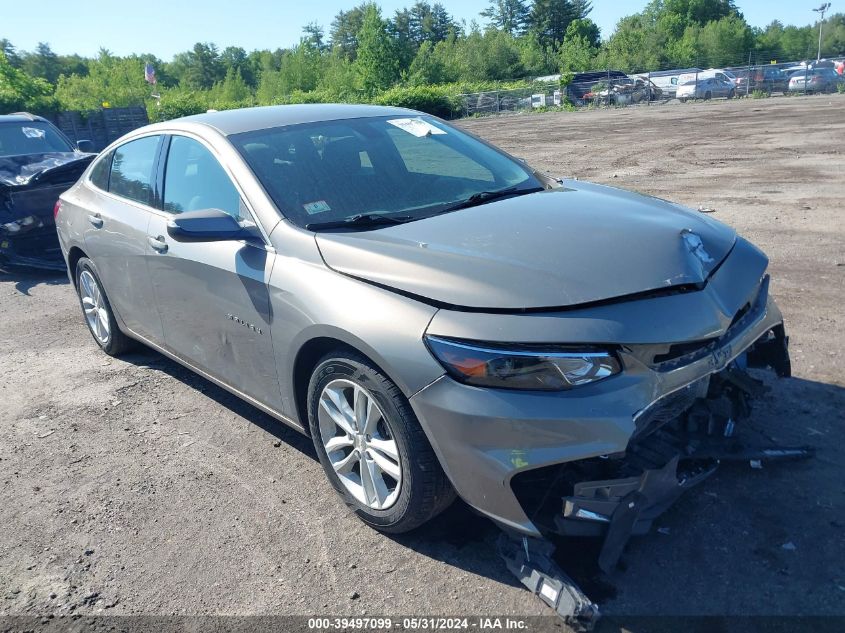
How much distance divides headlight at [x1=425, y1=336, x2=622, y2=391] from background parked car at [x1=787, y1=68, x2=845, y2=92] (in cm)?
4247

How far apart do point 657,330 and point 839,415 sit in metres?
1.88

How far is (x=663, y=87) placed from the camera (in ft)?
142

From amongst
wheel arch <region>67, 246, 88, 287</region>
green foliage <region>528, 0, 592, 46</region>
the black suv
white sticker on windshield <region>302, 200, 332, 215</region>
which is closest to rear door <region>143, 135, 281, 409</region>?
white sticker on windshield <region>302, 200, 332, 215</region>

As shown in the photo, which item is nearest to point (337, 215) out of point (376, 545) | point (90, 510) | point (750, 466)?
point (376, 545)

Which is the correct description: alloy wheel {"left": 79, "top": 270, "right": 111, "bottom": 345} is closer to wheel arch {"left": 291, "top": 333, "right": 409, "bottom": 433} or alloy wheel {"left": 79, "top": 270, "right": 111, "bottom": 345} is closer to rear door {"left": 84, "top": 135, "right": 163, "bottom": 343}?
rear door {"left": 84, "top": 135, "right": 163, "bottom": 343}

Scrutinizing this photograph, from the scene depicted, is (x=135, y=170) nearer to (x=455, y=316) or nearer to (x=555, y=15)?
(x=455, y=316)

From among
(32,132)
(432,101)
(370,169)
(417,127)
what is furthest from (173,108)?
(370,169)

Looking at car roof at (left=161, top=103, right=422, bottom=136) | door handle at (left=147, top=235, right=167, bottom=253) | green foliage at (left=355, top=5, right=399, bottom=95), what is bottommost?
door handle at (left=147, top=235, right=167, bottom=253)

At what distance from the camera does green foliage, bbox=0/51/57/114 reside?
29.1m

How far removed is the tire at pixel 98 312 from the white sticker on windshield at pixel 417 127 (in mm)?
2461

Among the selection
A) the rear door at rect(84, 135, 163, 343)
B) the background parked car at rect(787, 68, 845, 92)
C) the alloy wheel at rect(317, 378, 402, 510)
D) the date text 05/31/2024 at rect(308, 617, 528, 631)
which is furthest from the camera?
the background parked car at rect(787, 68, 845, 92)

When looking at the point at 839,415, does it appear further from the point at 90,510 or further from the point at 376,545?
the point at 90,510

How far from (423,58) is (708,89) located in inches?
1468

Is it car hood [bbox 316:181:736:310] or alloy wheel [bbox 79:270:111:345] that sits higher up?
car hood [bbox 316:181:736:310]
